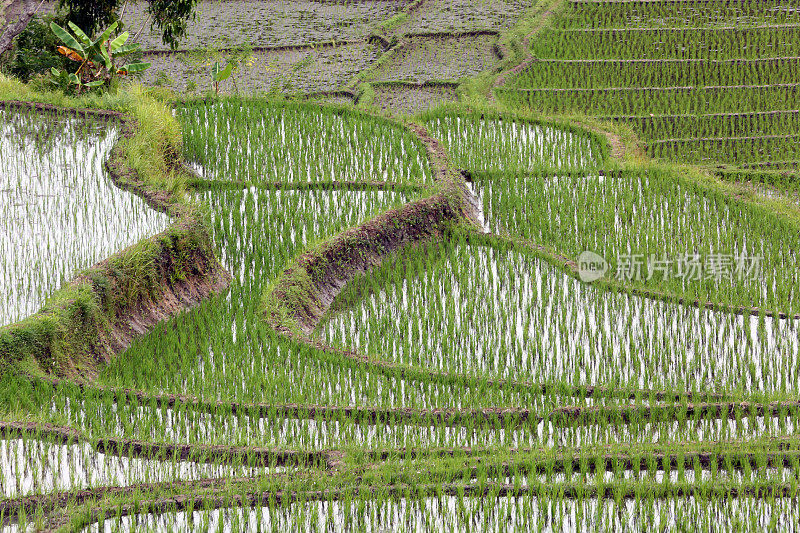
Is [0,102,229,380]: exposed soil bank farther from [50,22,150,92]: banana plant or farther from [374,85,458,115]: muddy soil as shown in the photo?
[374,85,458,115]: muddy soil

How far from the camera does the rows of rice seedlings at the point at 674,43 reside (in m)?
11.1

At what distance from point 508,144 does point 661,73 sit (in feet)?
11.1

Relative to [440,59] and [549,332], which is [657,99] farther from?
[549,332]

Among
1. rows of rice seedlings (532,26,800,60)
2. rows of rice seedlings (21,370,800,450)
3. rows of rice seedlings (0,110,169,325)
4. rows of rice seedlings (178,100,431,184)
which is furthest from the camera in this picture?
rows of rice seedlings (532,26,800,60)

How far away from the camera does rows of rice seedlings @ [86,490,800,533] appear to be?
3.19 meters

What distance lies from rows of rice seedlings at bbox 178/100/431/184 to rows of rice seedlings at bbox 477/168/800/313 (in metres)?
0.90

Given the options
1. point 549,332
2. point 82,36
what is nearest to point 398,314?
point 549,332

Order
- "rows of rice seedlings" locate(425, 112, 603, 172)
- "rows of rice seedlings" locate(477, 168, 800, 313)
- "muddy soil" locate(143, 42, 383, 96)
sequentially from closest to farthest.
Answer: "rows of rice seedlings" locate(477, 168, 800, 313) < "rows of rice seedlings" locate(425, 112, 603, 172) < "muddy soil" locate(143, 42, 383, 96)

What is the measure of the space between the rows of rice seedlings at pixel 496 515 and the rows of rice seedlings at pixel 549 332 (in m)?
1.03

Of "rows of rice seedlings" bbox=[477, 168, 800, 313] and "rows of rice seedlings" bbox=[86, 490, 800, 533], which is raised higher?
"rows of rice seedlings" bbox=[477, 168, 800, 313]

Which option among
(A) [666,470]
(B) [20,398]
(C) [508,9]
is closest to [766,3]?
(C) [508,9]

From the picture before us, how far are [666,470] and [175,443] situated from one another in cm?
198

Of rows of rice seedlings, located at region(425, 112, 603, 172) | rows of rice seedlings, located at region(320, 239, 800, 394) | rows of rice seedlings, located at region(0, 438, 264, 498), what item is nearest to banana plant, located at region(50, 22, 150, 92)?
rows of rice seedlings, located at region(425, 112, 603, 172)

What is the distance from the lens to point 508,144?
8.39 m
